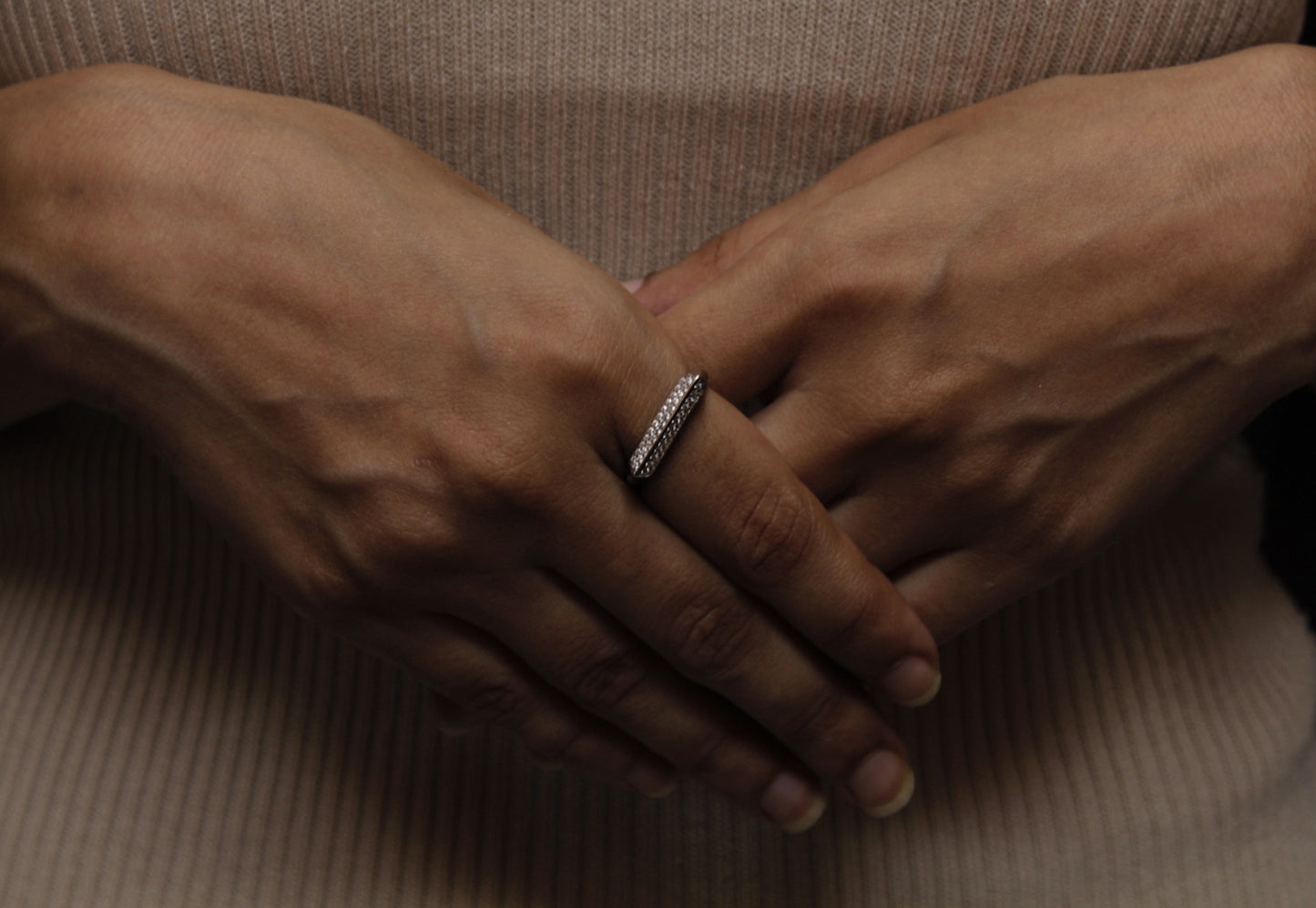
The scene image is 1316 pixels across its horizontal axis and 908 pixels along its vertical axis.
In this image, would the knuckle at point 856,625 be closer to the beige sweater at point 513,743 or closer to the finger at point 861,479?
the finger at point 861,479

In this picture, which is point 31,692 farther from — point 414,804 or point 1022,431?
point 1022,431

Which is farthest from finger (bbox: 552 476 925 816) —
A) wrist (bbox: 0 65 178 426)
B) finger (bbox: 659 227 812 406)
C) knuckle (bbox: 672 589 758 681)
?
wrist (bbox: 0 65 178 426)

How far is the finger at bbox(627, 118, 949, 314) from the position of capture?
2.19 feet

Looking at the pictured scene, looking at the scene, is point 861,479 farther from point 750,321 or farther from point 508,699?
point 508,699

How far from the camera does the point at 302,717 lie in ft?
2.37

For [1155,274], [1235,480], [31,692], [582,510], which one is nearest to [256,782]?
[31,692]

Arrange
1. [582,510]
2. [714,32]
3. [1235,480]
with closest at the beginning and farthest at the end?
[582,510] → [714,32] → [1235,480]

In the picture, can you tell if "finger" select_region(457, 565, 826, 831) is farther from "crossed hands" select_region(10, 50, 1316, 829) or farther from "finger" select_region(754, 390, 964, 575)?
"finger" select_region(754, 390, 964, 575)

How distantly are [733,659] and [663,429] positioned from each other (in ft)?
0.48

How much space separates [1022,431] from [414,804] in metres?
0.47

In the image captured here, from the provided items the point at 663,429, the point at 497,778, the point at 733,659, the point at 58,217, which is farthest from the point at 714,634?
the point at 58,217

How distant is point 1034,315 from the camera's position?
0.58 meters

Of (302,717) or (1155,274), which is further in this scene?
(302,717)

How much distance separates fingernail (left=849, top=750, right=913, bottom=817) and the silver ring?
0.25 m
